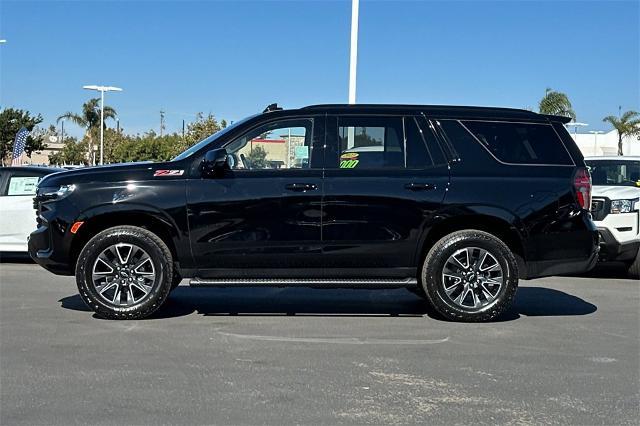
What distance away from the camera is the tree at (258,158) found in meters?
6.64

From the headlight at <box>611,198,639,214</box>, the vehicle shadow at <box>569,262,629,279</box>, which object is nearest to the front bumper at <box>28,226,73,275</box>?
the headlight at <box>611,198,639,214</box>

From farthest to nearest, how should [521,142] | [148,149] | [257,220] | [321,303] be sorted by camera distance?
[148,149], [321,303], [521,142], [257,220]

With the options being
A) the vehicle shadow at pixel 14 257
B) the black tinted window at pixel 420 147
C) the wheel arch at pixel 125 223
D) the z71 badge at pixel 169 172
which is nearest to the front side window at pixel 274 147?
the z71 badge at pixel 169 172

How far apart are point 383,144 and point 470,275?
1.52 meters

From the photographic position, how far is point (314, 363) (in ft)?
17.5

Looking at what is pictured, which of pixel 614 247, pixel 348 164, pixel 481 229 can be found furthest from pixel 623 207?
pixel 348 164

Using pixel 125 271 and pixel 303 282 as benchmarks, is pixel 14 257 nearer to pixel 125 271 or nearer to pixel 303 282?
pixel 125 271

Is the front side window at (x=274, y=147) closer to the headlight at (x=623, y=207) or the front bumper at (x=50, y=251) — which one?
the front bumper at (x=50, y=251)

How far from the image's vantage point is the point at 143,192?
21.2ft

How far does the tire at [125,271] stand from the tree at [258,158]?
1153 mm

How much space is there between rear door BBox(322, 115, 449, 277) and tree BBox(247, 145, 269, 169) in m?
0.60

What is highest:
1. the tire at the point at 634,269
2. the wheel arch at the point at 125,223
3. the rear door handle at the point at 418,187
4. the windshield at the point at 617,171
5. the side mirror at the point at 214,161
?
the windshield at the point at 617,171

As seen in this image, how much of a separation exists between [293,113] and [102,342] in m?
2.76

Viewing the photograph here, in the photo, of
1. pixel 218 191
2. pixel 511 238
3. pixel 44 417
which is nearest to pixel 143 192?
pixel 218 191
